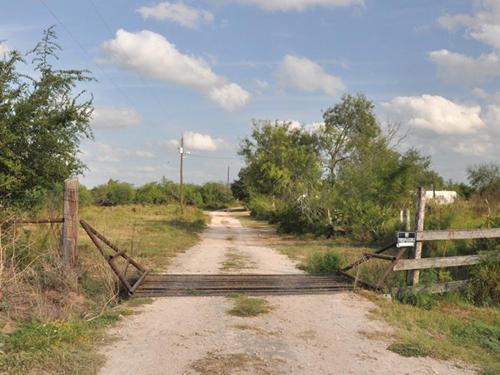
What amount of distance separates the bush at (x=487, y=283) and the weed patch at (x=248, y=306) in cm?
459

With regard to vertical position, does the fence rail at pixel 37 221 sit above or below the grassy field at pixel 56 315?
above

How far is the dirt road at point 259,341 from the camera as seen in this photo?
240 inches

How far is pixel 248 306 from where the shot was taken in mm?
8945

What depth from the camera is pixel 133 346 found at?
677 cm

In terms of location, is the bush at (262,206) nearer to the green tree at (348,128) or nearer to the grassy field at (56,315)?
the green tree at (348,128)

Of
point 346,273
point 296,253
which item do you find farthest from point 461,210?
point 346,273

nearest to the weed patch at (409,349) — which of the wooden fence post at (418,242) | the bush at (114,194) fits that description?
the wooden fence post at (418,242)

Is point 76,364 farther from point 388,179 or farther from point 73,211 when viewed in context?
point 388,179

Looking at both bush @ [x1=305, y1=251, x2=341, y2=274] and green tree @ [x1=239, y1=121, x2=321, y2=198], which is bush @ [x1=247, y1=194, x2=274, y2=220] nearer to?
green tree @ [x1=239, y1=121, x2=321, y2=198]

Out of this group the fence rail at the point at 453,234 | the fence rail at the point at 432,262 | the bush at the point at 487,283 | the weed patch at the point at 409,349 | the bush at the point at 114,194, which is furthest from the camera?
the bush at the point at 114,194

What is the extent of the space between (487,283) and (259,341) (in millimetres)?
6110

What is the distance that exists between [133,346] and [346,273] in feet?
21.5

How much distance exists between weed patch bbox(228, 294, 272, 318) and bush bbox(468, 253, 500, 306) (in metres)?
4.59

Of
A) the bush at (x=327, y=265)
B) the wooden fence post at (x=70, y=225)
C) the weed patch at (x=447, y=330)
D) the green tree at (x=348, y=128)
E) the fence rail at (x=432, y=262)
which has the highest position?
the green tree at (x=348, y=128)
